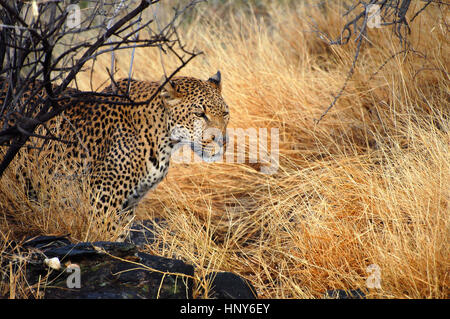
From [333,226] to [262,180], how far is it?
69.3 inches

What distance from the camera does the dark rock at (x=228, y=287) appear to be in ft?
12.7

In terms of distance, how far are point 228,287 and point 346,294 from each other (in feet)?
2.70

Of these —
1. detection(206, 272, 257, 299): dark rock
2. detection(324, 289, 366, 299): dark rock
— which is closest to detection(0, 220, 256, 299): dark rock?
detection(206, 272, 257, 299): dark rock

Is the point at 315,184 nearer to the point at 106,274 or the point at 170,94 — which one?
the point at 170,94

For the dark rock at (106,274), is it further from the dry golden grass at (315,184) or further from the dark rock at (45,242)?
the dry golden grass at (315,184)

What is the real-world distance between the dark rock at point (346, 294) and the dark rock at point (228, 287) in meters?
0.54

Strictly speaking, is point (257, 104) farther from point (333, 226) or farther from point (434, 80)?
point (333, 226)

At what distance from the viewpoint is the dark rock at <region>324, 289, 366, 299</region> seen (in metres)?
3.91

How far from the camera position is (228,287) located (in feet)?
12.9

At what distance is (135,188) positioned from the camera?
515 centimetres

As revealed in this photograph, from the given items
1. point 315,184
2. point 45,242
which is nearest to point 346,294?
→ point 315,184

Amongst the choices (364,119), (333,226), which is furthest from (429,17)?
(333,226)

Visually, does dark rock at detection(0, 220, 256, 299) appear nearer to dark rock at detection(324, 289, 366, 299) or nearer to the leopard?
dark rock at detection(324, 289, 366, 299)

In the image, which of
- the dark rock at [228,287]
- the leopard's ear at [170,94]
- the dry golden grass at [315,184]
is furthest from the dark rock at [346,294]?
the leopard's ear at [170,94]
